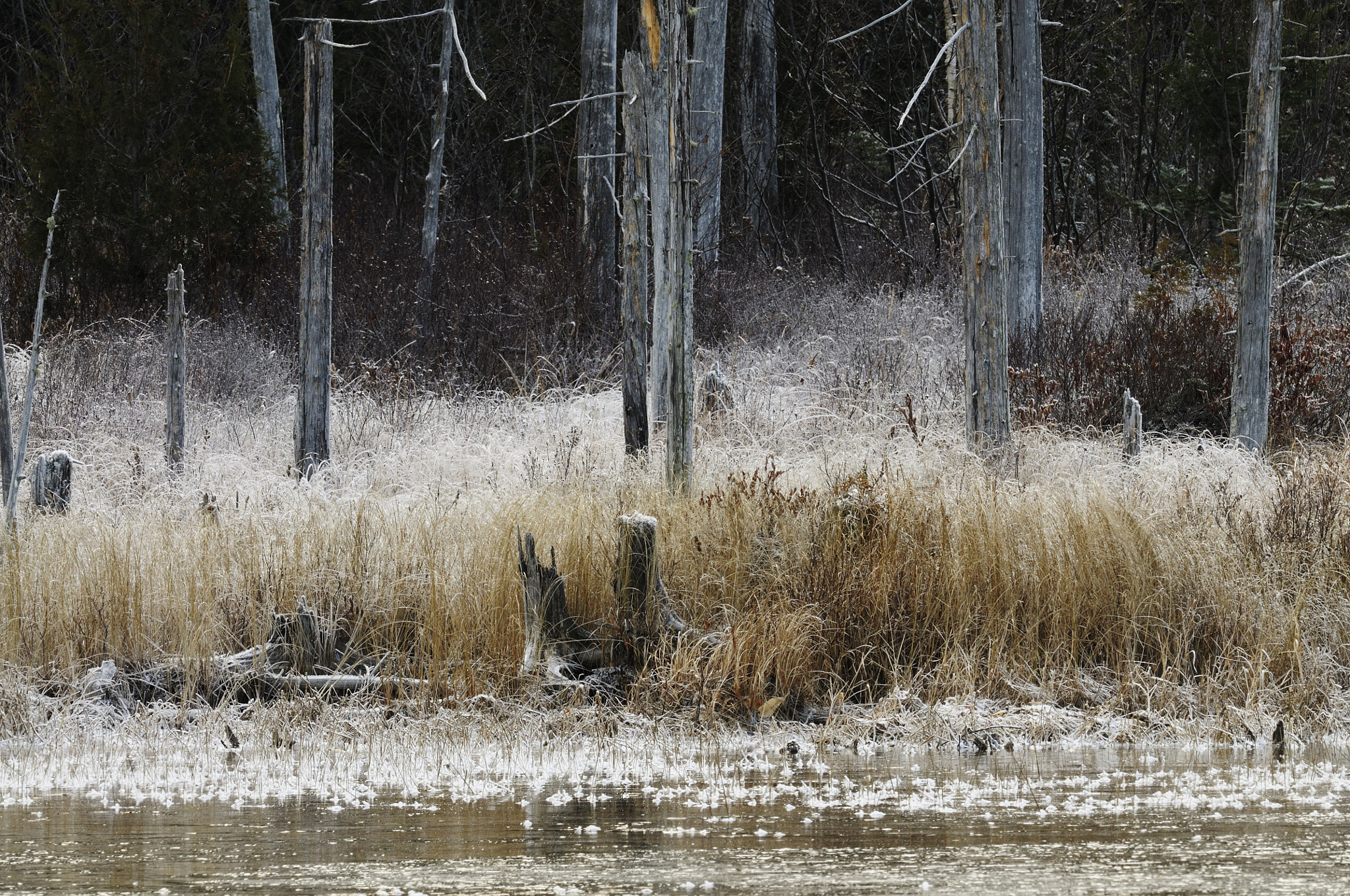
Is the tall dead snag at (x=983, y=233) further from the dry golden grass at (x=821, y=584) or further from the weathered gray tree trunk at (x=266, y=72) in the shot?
the weathered gray tree trunk at (x=266, y=72)

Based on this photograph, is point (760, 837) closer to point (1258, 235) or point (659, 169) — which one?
point (659, 169)

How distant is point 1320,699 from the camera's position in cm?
574

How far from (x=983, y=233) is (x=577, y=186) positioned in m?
9.25

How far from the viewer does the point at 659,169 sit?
33.3ft

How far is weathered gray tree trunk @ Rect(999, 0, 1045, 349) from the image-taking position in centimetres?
1226

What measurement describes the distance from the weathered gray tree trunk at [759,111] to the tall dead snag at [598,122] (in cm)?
334

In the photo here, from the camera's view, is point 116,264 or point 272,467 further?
point 116,264

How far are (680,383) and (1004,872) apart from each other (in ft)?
16.0

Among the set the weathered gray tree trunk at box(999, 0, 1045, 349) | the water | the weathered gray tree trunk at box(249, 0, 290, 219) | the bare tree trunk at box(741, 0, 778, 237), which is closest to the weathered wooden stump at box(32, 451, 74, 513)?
the water

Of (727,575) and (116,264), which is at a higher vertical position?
(116,264)

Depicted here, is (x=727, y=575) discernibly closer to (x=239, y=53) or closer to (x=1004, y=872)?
(x=1004, y=872)

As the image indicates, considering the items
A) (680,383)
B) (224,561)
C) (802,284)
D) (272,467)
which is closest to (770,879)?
(224,561)

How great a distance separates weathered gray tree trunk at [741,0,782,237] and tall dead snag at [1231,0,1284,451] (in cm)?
913

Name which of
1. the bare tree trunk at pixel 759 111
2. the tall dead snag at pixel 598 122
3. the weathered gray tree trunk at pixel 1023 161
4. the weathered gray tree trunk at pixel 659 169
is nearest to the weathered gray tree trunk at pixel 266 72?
the tall dead snag at pixel 598 122
